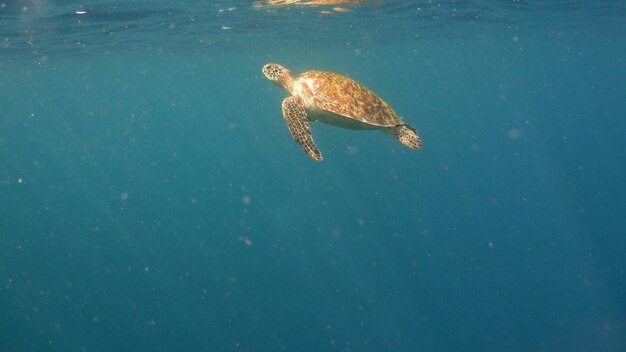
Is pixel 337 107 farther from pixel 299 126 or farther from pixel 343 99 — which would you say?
pixel 299 126

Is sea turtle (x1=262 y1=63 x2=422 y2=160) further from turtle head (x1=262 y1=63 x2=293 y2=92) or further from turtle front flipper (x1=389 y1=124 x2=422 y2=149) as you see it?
turtle head (x1=262 y1=63 x2=293 y2=92)

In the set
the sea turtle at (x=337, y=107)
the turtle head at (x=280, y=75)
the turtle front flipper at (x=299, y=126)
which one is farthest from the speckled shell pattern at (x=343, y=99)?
the turtle head at (x=280, y=75)

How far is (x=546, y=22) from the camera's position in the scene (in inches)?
1004

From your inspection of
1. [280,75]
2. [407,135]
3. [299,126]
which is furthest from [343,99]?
[280,75]

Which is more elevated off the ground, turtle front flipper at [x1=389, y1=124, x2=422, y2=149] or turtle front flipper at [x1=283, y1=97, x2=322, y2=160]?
turtle front flipper at [x1=283, y1=97, x2=322, y2=160]

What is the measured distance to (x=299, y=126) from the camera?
6.99 metres

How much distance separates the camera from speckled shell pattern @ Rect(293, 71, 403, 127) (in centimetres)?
739

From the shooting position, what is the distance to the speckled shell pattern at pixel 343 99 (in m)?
7.39

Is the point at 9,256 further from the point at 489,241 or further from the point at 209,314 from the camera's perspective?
the point at 489,241

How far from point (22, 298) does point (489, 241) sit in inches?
1792

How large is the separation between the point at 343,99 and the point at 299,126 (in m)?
1.01

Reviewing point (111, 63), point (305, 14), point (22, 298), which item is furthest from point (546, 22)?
point (22, 298)

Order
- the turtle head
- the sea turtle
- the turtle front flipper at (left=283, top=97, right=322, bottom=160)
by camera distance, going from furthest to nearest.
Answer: the turtle head
the sea turtle
the turtle front flipper at (left=283, top=97, right=322, bottom=160)

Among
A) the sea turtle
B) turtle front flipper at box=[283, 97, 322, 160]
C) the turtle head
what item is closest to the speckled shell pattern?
the sea turtle
